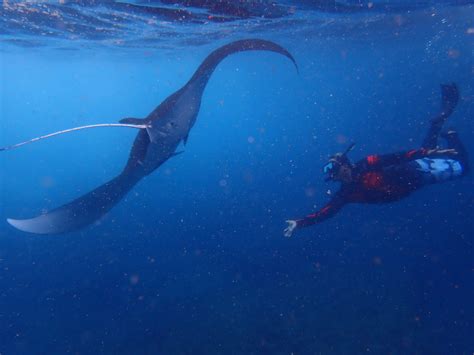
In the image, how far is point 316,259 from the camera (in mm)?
10945

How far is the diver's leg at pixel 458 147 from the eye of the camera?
845 centimetres

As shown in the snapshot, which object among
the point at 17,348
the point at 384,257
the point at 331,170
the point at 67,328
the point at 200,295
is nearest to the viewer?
the point at 331,170

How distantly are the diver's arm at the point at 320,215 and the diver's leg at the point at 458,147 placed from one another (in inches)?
153

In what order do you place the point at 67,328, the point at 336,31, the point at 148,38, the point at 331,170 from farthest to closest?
the point at 336,31 → the point at 148,38 → the point at 67,328 → the point at 331,170

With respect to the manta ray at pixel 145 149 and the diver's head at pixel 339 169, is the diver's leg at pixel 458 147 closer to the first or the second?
the diver's head at pixel 339 169

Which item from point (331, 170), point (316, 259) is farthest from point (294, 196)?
point (331, 170)

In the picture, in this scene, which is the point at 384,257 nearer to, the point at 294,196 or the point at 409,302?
the point at 409,302

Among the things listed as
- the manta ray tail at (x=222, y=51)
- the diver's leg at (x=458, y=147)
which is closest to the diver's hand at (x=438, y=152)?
the diver's leg at (x=458, y=147)

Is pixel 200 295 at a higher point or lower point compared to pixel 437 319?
lower

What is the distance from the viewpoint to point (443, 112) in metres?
9.96

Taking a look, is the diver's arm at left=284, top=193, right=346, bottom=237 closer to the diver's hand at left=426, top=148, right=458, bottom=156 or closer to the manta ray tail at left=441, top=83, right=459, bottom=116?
the diver's hand at left=426, top=148, right=458, bottom=156

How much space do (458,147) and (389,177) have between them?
9.81 feet

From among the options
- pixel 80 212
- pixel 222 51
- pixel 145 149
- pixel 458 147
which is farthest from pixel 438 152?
pixel 80 212

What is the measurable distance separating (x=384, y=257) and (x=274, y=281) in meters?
4.02
